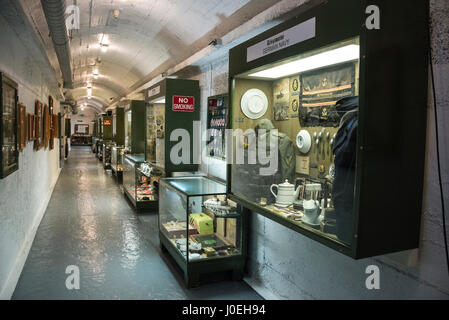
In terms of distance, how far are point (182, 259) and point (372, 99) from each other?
264 cm

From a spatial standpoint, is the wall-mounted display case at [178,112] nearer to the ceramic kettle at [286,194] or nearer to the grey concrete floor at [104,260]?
the grey concrete floor at [104,260]

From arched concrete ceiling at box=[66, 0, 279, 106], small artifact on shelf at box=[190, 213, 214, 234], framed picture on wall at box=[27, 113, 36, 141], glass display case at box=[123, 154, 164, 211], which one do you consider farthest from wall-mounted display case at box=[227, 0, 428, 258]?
glass display case at box=[123, 154, 164, 211]

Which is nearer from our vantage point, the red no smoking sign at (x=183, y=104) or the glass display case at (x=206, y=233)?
the glass display case at (x=206, y=233)

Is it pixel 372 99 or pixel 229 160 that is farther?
pixel 229 160

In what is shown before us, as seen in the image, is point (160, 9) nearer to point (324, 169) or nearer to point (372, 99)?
point (324, 169)

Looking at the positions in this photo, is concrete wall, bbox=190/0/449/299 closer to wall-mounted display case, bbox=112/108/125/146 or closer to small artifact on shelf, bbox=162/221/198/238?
small artifact on shelf, bbox=162/221/198/238

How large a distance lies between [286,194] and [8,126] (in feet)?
8.31

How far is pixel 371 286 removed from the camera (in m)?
2.11

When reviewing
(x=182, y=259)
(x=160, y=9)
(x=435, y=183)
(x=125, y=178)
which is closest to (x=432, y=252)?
(x=435, y=183)

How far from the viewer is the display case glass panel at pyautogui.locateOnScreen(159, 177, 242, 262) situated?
357cm

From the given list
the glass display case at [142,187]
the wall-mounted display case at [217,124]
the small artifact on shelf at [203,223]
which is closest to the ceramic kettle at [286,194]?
the small artifact on shelf at [203,223]

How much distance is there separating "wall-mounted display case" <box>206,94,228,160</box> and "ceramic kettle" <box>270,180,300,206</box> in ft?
5.31

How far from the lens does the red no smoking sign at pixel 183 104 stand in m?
4.88

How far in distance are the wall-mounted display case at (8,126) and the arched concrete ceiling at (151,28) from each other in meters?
2.37
